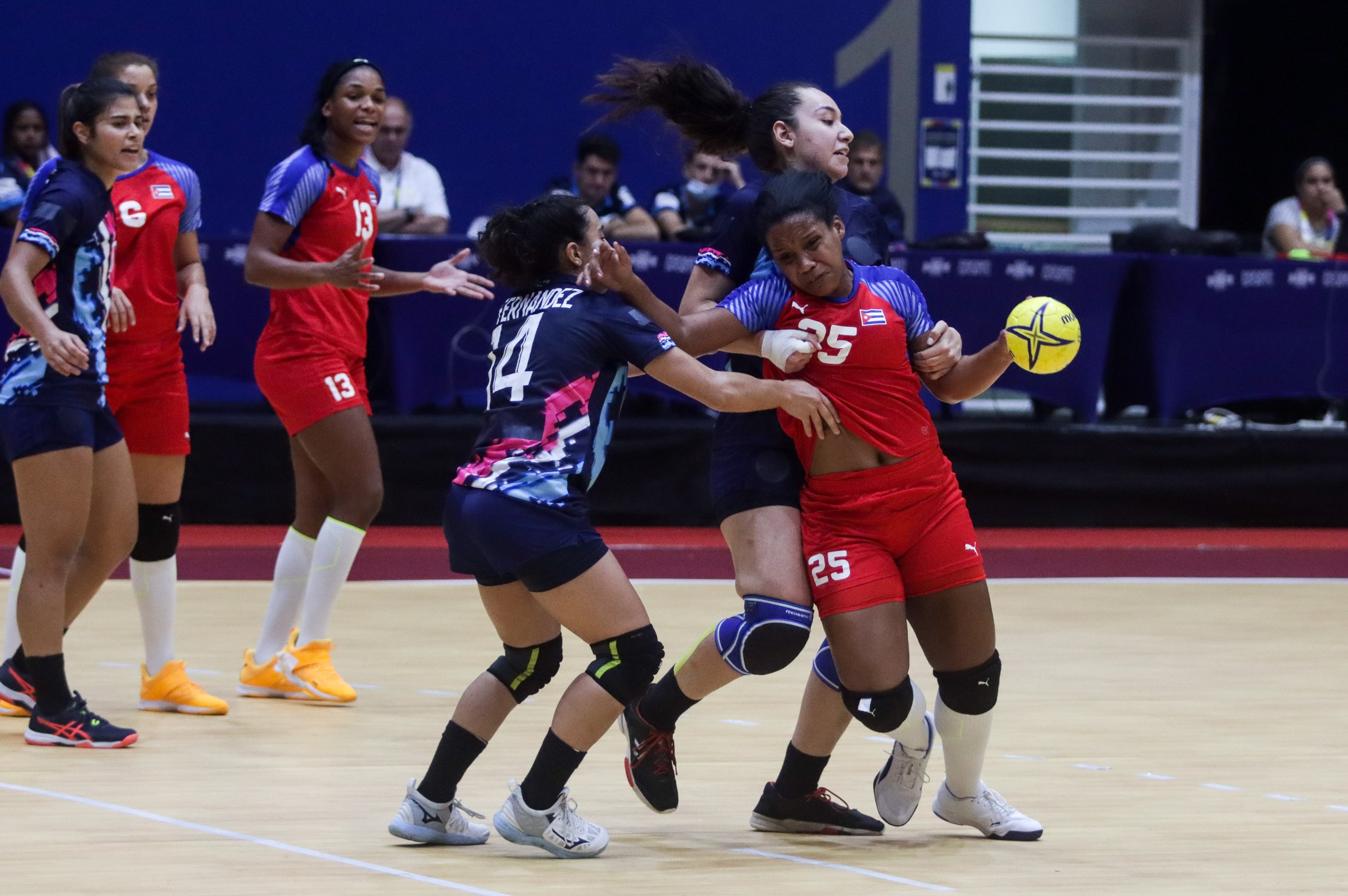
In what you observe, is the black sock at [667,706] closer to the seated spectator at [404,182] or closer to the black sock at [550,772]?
the black sock at [550,772]

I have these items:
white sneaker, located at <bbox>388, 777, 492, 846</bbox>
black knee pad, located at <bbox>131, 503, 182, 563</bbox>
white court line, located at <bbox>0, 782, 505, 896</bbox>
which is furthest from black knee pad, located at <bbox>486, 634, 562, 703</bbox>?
black knee pad, located at <bbox>131, 503, 182, 563</bbox>

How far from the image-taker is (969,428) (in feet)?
28.8

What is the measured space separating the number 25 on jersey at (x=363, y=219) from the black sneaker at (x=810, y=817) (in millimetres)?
2498

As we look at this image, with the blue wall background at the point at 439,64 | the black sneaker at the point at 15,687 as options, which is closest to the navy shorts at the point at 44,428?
the black sneaker at the point at 15,687

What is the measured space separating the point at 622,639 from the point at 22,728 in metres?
2.22

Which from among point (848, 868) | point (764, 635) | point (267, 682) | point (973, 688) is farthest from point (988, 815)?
point (267, 682)

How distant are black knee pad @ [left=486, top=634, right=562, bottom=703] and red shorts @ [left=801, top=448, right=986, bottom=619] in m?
0.61

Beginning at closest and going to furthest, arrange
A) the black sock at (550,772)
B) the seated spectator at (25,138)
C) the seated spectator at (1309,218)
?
the black sock at (550,772), the seated spectator at (25,138), the seated spectator at (1309,218)

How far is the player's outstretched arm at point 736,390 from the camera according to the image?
3691mm

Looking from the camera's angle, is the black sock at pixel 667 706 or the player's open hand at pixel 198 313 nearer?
the black sock at pixel 667 706

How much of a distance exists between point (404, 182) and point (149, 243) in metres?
3.66

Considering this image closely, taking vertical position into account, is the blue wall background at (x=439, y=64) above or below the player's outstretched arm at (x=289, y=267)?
above

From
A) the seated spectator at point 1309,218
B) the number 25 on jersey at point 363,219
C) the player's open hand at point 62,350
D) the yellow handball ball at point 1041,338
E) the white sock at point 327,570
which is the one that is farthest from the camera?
the seated spectator at point 1309,218

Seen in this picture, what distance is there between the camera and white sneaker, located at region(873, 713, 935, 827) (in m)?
4.02
